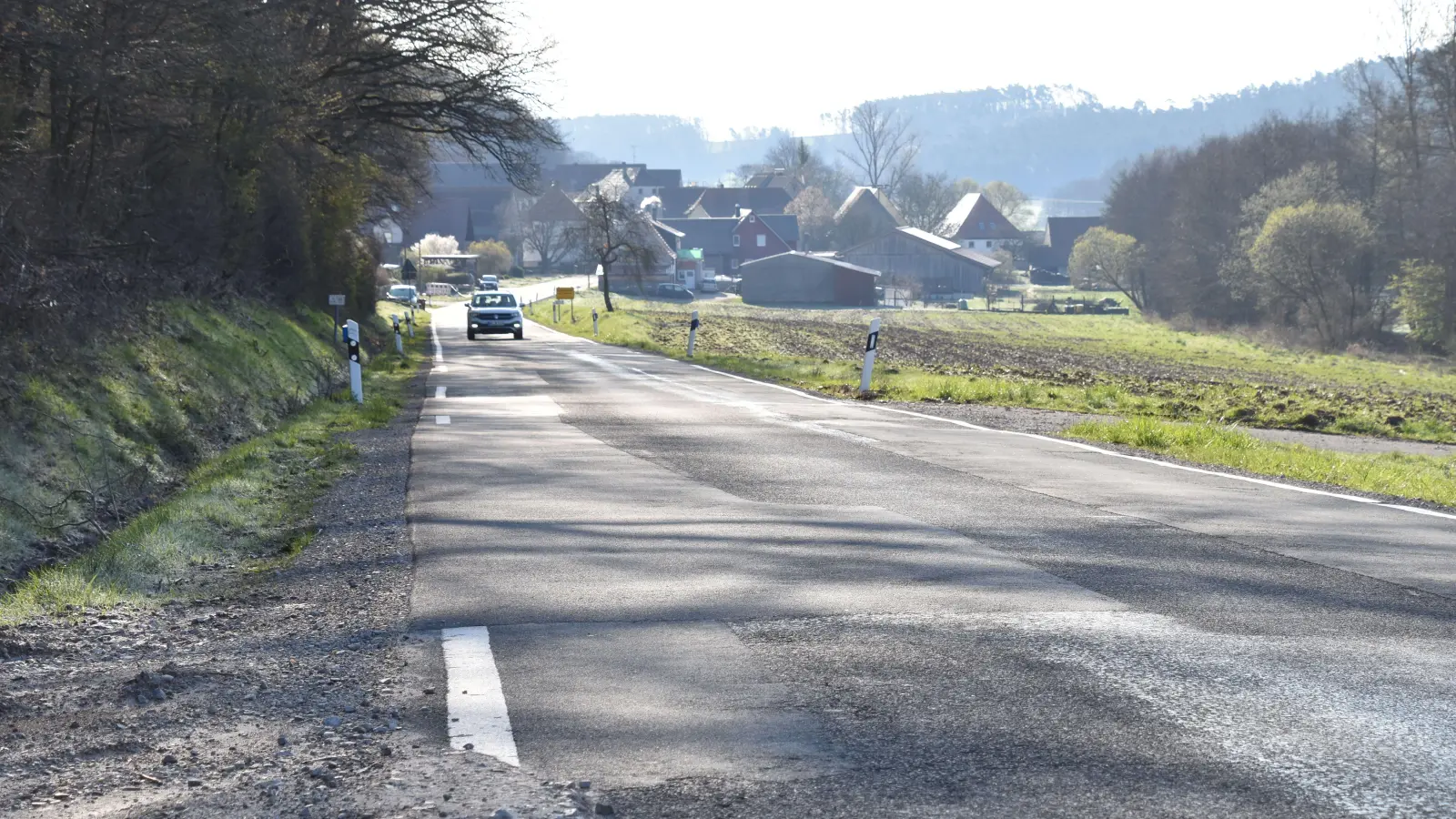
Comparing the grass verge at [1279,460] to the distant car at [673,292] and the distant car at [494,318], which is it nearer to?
the distant car at [494,318]

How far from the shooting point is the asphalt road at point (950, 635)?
4.02m

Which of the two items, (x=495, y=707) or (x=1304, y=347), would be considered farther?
(x=1304, y=347)

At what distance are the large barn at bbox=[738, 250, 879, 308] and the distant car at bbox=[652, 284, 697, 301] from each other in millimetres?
7658

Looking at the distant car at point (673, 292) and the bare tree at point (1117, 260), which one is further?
the distant car at point (673, 292)

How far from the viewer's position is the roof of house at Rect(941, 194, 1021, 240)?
6510 inches

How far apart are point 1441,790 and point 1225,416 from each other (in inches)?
809

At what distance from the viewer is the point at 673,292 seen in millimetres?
124750

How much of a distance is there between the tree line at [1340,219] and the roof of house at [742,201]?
9518cm

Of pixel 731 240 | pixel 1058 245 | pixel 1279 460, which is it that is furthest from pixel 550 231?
pixel 1279 460

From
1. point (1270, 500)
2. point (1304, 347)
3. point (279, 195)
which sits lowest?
point (1304, 347)

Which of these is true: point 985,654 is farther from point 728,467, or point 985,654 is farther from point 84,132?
point 84,132

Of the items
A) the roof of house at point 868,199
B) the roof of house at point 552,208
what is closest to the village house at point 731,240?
the roof of house at point 868,199

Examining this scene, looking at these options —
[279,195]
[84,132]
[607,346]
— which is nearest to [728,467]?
[84,132]

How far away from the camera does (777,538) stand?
8.16 m
